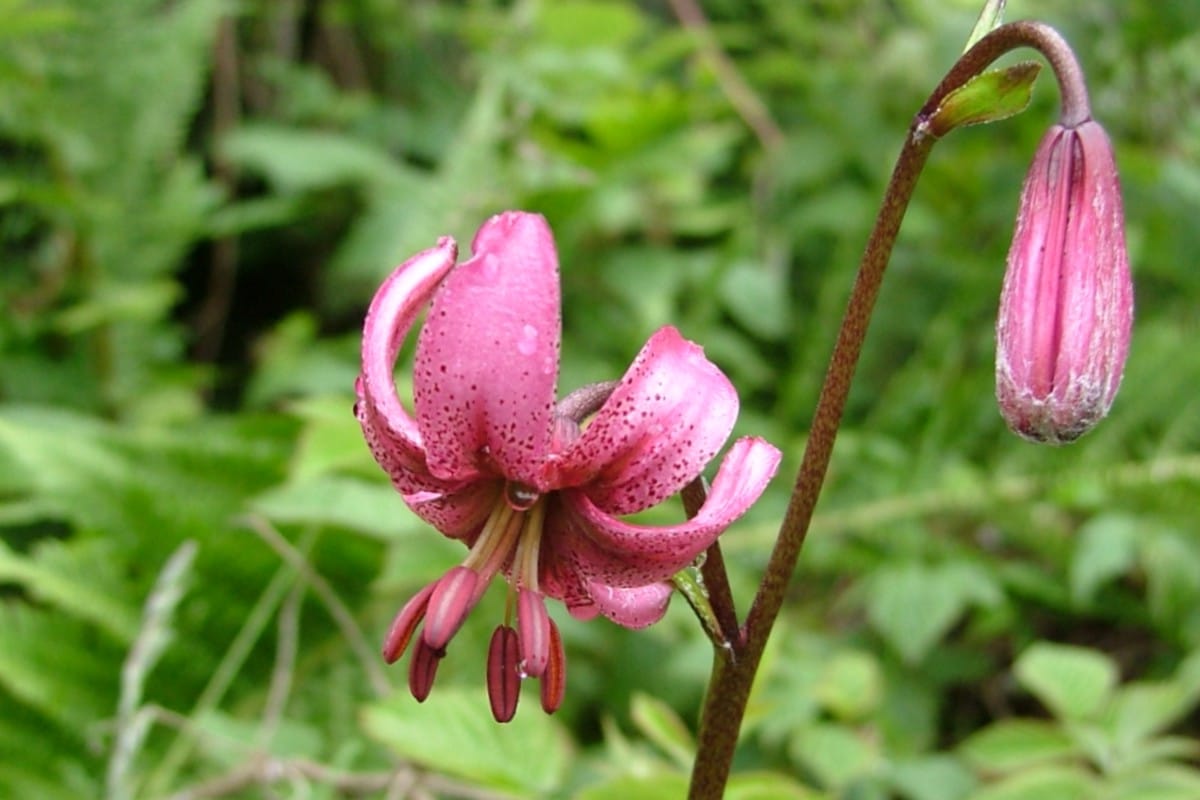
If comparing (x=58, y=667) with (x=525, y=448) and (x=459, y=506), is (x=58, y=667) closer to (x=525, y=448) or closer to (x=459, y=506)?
(x=459, y=506)

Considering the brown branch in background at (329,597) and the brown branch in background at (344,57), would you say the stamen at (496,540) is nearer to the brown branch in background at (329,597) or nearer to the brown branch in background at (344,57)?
the brown branch in background at (329,597)

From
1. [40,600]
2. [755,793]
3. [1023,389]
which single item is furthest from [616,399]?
[40,600]

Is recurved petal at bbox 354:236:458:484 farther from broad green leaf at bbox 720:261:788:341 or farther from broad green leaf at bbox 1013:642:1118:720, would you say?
broad green leaf at bbox 720:261:788:341

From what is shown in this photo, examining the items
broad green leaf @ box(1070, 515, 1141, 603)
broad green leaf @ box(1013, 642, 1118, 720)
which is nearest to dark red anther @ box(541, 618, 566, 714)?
broad green leaf @ box(1013, 642, 1118, 720)

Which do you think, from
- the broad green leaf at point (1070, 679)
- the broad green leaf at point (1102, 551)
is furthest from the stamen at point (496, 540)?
the broad green leaf at point (1102, 551)

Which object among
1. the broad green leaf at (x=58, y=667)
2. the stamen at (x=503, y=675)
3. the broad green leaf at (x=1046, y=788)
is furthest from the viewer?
the broad green leaf at (x=58, y=667)
